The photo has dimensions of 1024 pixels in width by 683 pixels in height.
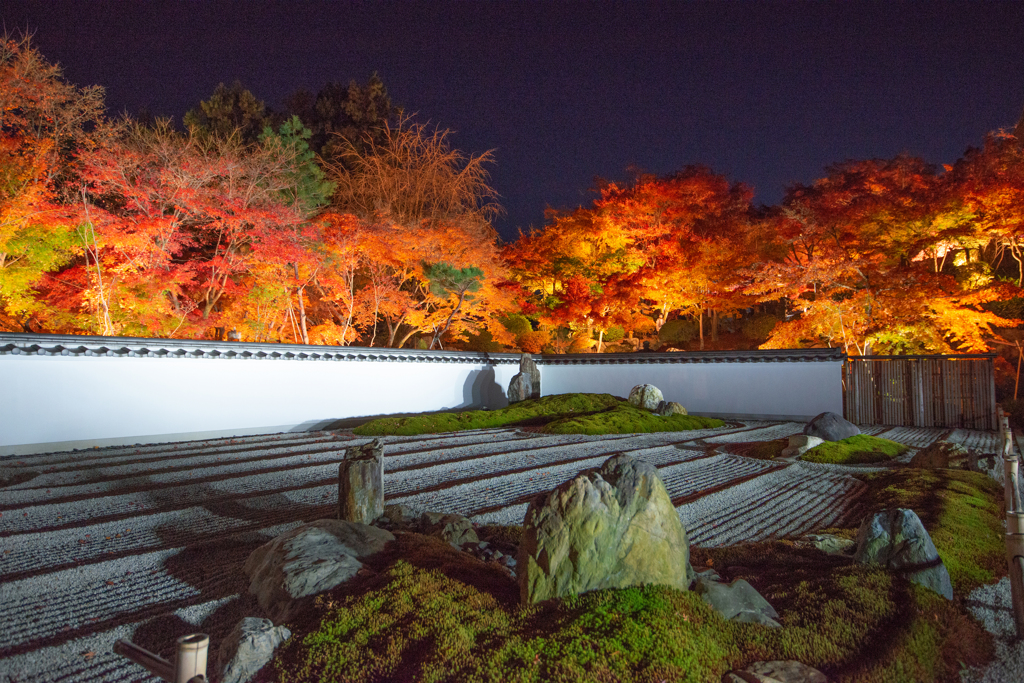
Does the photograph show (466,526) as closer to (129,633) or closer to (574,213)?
(129,633)

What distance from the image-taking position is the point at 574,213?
16.8m

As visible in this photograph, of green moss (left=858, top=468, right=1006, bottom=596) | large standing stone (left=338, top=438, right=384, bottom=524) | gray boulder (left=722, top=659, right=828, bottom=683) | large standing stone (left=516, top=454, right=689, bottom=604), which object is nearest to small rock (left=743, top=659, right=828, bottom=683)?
gray boulder (left=722, top=659, right=828, bottom=683)

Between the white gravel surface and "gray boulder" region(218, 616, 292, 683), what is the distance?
0.27 meters

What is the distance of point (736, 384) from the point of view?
41.8 ft

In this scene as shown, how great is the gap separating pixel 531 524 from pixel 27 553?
10.3 ft

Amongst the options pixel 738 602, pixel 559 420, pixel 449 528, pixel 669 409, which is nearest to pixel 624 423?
pixel 559 420

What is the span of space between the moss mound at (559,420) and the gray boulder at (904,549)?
6409mm

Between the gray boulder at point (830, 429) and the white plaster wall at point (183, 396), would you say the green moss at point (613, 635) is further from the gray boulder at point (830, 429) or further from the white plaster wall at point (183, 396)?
the white plaster wall at point (183, 396)

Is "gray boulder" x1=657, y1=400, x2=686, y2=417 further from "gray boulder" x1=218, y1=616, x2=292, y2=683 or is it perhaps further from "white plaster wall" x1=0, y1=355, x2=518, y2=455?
"gray boulder" x1=218, y1=616, x2=292, y2=683

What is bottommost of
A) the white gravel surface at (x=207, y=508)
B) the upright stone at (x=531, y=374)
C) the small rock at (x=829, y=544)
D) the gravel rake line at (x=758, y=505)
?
the gravel rake line at (x=758, y=505)

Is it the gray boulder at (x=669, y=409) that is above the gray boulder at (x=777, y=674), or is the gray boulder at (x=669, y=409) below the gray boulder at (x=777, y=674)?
above

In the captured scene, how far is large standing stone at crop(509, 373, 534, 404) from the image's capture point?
1231 cm

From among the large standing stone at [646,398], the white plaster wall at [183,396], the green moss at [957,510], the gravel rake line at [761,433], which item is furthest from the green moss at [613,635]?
the large standing stone at [646,398]

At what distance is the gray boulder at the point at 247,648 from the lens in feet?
6.45
